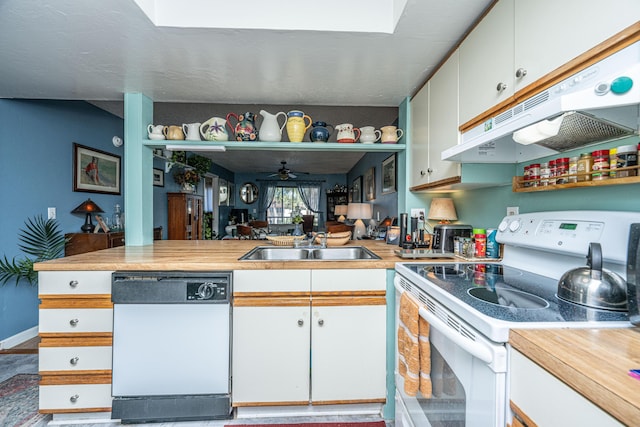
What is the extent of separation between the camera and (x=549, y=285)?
39.8 inches

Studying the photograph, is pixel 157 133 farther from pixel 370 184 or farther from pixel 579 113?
pixel 370 184

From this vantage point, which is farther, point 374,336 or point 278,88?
point 278,88

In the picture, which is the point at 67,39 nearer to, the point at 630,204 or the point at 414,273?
the point at 414,273

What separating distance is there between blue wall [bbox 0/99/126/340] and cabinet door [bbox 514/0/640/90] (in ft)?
11.4

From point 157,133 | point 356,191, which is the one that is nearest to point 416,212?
point 157,133

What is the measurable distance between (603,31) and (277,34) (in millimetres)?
1207

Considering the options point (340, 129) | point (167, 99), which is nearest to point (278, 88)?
point (340, 129)

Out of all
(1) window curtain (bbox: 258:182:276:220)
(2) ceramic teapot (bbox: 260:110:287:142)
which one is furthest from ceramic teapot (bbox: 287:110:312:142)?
(1) window curtain (bbox: 258:182:276:220)

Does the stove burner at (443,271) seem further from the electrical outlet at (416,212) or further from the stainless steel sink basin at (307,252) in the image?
the electrical outlet at (416,212)

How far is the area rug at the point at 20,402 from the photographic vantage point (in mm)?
1503

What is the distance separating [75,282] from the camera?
1.41m

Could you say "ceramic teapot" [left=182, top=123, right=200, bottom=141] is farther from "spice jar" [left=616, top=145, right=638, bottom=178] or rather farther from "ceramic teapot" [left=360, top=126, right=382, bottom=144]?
"spice jar" [left=616, top=145, right=638, bottom=178]

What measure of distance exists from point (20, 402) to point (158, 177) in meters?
3.08

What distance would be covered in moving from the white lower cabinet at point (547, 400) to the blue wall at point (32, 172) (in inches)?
136
